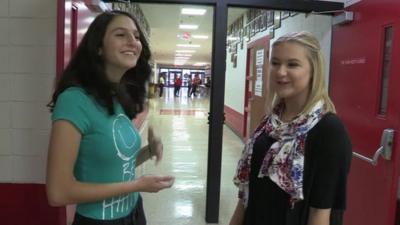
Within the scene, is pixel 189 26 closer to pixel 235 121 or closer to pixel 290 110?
pixel 235 121

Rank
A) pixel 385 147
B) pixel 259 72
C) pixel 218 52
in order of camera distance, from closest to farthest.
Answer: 1. pixel 385 147
2. pixel 218 52
3. pixel 259 72

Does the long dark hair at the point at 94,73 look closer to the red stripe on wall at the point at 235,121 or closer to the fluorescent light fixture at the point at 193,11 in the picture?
the red stripe on wall at the point at 235,121

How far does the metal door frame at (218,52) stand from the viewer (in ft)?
10.2

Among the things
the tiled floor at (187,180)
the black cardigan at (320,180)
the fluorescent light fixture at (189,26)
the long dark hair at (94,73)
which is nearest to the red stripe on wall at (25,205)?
the tiled floor at (187,180)

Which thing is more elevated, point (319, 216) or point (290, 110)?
point (290, 110)

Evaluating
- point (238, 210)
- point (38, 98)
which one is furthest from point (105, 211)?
point (38, 98)

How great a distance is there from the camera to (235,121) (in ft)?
29.8

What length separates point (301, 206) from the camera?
1.19 metres

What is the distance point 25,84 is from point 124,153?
4.59 ft

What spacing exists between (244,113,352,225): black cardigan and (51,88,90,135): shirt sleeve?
631mm

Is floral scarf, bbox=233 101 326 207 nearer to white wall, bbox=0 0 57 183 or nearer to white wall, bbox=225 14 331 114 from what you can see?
white wall, bbox=0 0 57 183

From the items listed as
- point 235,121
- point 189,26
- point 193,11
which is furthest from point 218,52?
point 189,26

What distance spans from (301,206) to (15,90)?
75.2 inches

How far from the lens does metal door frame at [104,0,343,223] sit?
3117 millimetres
